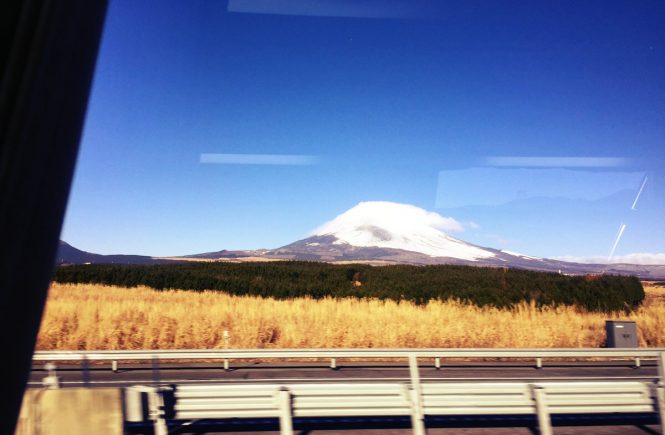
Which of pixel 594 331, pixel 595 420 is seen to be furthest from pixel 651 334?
pixel 595 420

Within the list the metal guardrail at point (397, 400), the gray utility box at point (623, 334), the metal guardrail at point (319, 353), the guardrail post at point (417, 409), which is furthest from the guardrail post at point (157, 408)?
the gray utility box at point (623, 334)

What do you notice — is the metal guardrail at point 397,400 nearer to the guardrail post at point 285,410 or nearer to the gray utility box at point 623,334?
the guardrail post at point 285,410

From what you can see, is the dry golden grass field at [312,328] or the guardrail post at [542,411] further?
the dry golden grass field at [312,328]

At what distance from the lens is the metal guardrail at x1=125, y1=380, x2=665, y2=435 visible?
5551 millimetres

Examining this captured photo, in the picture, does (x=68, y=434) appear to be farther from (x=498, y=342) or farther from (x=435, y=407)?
(x=498, y=342)

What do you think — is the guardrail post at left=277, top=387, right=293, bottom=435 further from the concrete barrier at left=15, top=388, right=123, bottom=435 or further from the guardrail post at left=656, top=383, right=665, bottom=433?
the guardrail post at left=656, top=383, right=665, bottom=433

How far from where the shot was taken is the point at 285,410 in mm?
5434

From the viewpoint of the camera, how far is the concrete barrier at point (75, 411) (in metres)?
4.77

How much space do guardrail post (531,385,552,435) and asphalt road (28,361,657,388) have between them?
506 cm

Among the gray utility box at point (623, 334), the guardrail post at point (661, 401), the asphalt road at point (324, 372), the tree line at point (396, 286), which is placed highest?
the tree line at point (396, 286)

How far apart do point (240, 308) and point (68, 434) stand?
49.9 ft

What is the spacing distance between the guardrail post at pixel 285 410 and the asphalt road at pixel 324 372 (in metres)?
4.88

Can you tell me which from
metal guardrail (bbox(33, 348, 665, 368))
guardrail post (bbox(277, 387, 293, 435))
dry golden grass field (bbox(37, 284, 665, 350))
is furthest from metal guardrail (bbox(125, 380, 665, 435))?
dry golden grass field (bbox(37, 284, 665, 350))

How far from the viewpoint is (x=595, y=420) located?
7.47 metres
